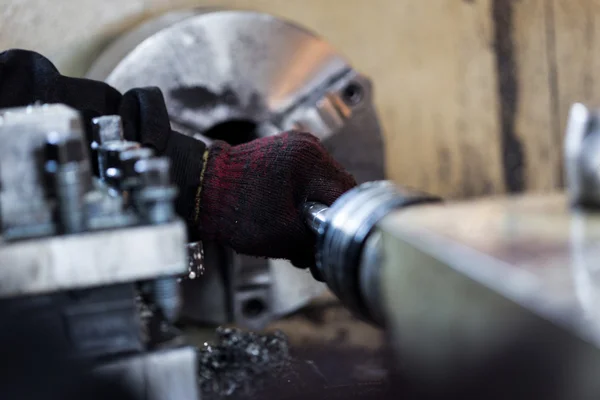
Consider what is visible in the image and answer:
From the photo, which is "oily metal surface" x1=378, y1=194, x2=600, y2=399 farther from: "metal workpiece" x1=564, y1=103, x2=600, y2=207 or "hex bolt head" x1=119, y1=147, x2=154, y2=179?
"hex bolt head" x1=119, y1=147, x2=154, y2=179

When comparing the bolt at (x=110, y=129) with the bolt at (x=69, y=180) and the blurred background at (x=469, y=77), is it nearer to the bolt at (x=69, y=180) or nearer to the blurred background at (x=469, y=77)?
the bolt at (x=69, y=180)

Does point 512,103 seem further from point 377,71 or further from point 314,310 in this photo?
point 314,310

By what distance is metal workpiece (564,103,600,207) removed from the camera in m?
0.47

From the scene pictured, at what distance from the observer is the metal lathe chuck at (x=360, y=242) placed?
545mm

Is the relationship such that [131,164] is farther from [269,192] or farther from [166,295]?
[269,192]

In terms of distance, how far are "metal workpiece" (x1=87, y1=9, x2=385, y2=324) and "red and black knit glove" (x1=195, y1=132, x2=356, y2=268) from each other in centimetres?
17

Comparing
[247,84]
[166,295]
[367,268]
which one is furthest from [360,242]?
[247,84]

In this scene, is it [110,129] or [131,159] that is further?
[110,129]

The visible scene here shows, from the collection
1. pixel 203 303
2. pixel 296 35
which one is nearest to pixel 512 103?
pixel 296 35

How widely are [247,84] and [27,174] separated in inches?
27.1

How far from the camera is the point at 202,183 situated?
963 mm

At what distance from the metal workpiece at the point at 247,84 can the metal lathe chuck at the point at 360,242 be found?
0.53 m

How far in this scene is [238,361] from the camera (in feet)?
2.73

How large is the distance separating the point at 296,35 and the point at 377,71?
24cm
